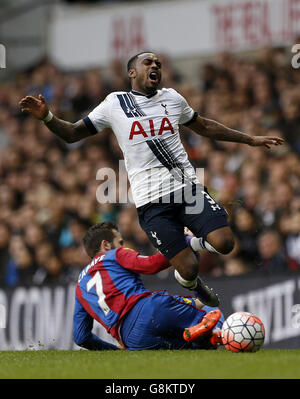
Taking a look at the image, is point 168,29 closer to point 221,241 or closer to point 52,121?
point 52,121

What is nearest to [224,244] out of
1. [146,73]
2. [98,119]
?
[98,119]

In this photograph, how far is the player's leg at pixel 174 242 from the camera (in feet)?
21.9

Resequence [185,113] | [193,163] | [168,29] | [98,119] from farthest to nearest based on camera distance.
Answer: [168,29], [193,163], [185,113], [98,119]

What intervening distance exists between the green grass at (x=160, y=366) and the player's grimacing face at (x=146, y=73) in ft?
7.59

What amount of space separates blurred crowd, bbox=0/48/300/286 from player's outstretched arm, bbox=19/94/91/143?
2675 mm

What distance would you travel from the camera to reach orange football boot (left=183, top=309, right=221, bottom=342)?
21.4ft

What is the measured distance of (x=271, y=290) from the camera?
8.84 meters

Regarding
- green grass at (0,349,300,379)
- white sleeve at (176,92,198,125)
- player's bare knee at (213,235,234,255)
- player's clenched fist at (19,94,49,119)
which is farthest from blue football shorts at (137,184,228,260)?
player's clenched fist at (19,94,49,119)

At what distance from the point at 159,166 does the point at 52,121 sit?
0.99 metres

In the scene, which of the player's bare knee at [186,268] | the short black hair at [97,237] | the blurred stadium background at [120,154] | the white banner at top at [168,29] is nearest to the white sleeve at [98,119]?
the short black hair at [97,237]

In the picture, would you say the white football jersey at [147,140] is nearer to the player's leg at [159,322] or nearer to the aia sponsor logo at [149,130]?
the aia sponsor logo at [149,130]

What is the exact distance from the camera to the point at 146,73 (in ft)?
23.0

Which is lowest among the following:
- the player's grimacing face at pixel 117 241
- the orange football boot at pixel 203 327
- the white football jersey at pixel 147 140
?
the orange football boot at pixel 203 327

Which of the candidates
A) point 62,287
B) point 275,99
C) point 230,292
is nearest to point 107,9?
point 275,99
